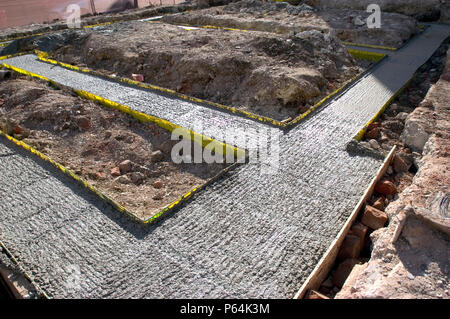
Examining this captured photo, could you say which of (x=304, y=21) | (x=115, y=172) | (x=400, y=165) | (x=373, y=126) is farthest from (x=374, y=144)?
(x=304, y=21)

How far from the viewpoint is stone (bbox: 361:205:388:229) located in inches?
151

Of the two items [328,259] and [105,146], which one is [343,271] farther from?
[105,146]

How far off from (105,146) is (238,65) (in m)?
3.56

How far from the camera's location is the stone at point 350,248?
3619mm

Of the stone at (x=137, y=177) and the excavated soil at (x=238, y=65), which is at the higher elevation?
the excavated soil at (x=238, y=65)

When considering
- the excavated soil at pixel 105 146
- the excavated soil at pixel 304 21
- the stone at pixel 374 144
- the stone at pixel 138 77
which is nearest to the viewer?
the excavated soil at pixel 105 146

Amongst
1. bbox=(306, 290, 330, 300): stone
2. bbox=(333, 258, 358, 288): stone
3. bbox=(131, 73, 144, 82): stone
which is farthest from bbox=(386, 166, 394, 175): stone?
bbox=(131, 73, 144, 82): stone

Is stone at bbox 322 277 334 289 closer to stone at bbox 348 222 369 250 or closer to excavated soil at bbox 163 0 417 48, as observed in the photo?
stone at bbox 348 222 369 250

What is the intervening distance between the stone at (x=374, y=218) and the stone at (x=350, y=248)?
31cm

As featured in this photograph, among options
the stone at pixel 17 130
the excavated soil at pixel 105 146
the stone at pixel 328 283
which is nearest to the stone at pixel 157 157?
the excavated soil at pixel 105 146

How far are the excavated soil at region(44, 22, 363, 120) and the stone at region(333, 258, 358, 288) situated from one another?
10.7 ft

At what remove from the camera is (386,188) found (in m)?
4.40

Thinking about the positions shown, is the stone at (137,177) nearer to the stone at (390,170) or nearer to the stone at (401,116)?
the stone at (390,170)
